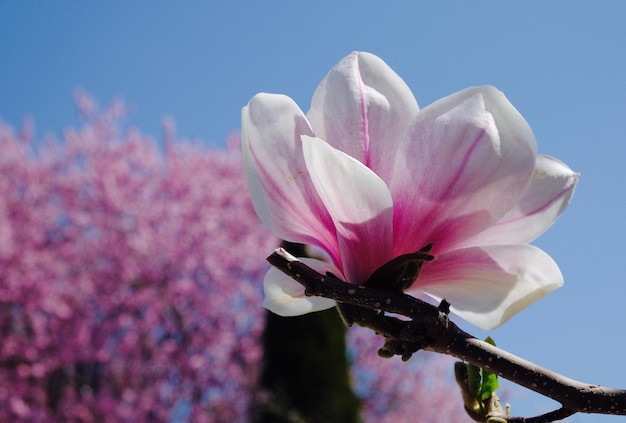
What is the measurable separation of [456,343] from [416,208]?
0.39 ft

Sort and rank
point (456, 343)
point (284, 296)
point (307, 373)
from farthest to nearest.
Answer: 1. point (307, 373)
2. point (284, 296)
3. point (456, 343)

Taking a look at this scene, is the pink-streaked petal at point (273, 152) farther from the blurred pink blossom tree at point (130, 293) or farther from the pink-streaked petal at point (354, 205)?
the blurred pink blossom tree at point (130, 293)

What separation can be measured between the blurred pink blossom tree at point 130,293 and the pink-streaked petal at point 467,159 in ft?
34.7

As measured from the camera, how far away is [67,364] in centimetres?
1097

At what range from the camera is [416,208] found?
1.99 feet

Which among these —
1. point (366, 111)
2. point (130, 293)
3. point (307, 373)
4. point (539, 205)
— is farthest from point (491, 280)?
point (130, 293)

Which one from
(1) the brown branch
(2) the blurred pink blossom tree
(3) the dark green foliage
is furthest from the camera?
(2) the blurred pink blossom tree

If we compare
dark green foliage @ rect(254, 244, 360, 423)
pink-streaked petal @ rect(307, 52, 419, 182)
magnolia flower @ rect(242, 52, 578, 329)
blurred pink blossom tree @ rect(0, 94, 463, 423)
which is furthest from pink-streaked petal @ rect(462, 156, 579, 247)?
blurred pink blossom tree @ rect(0, 94, 463, 423)

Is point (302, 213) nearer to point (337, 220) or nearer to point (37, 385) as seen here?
point (337, 220)

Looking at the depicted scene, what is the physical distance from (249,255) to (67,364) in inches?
135

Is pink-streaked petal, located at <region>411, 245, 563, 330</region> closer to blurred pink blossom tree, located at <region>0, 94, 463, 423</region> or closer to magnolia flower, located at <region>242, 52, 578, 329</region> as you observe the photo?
magnolia flower, located at <region>242, 52, 578, 329</region>

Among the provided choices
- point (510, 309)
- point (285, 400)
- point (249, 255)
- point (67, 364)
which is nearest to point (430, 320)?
point (510, 309)

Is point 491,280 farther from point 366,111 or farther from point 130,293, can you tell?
point 130,293

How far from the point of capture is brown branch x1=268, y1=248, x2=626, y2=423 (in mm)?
550
